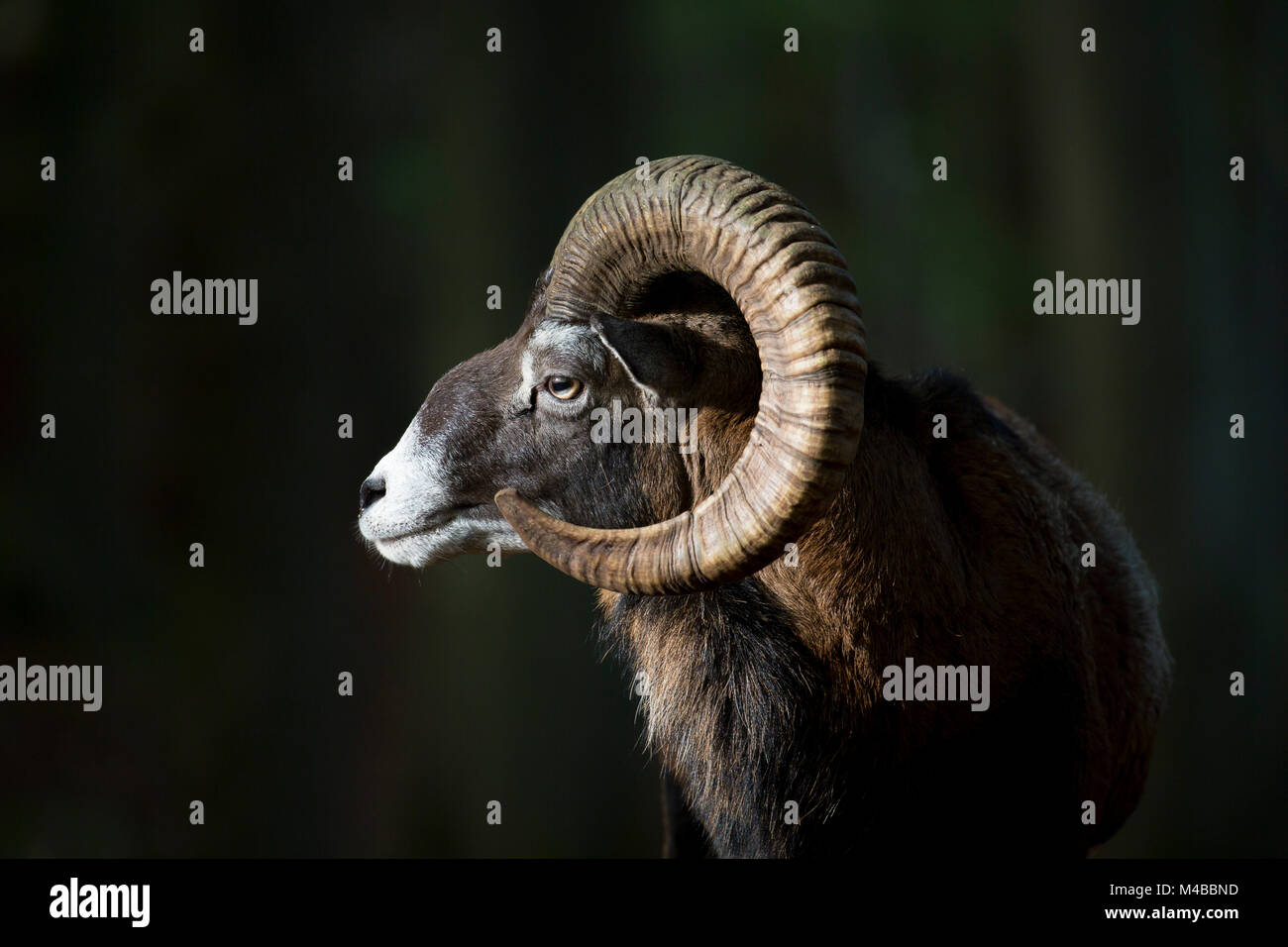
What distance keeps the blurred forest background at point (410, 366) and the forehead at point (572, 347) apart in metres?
4.25

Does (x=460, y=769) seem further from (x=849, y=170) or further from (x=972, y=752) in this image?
(x=849, y=170)

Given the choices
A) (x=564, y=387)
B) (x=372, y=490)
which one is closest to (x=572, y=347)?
(x=564, y=387)

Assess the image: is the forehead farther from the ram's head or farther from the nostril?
the nostril

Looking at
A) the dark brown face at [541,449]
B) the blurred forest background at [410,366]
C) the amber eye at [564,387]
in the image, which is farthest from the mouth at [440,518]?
the blurred forest background at [410,366]

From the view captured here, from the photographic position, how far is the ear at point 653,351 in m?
3.66

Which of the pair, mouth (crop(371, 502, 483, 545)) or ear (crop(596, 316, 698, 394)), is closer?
ear (crop(596, 316, 698, 394))

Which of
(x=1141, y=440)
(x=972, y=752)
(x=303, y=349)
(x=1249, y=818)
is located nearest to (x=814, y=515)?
(x=972, y=752)

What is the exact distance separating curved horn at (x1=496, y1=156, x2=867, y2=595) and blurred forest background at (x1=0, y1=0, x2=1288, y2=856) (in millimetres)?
4593

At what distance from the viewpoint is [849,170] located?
35.2 ft

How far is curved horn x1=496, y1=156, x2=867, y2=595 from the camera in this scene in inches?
136

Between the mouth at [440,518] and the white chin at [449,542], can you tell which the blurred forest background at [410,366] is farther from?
the mouth at [440,518]

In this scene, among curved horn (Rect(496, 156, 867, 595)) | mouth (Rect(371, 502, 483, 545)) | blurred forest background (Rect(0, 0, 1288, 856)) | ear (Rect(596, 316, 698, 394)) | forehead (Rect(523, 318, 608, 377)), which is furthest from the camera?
blurred forest background (Rect(0, 0, 1288, 856))

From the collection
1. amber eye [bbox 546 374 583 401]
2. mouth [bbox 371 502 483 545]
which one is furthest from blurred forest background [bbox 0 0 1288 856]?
amber eye [bbox 546 374 583 401]

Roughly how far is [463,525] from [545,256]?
4626 mm
